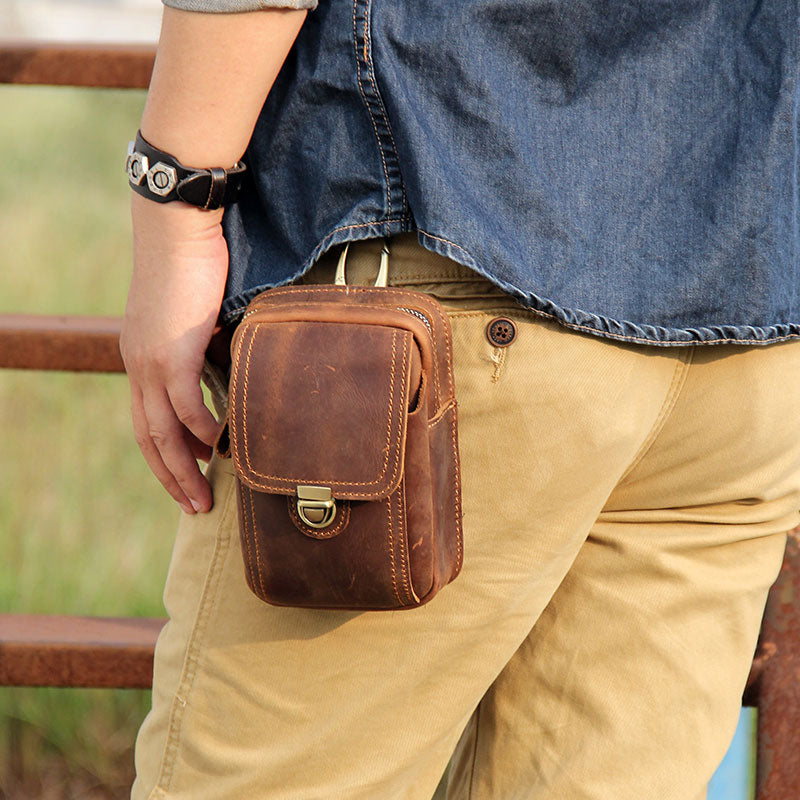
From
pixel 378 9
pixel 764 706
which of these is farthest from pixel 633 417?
pixel 764 706

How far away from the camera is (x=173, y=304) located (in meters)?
0.81

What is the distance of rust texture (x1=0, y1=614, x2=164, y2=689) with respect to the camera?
1.47m

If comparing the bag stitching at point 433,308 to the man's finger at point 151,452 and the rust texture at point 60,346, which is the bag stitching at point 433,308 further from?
the rust texture at point 60,346

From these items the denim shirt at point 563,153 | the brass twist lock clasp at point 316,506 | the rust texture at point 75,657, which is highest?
the denim shirt at point 563,153

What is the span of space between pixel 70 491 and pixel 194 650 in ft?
5.12

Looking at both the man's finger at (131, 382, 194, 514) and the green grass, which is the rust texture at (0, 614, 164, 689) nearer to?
the green grass

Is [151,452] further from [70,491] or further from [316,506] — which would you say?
[70,491]

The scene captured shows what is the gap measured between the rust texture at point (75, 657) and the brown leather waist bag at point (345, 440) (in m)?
0.78

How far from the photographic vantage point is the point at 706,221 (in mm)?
830

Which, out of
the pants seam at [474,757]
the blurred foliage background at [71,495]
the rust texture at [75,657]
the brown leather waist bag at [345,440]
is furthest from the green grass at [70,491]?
the brown leather waist bag at [345,440]

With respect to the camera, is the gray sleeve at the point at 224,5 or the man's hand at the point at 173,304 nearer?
the gray sleeve at the point at 224,5

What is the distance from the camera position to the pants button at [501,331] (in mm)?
784

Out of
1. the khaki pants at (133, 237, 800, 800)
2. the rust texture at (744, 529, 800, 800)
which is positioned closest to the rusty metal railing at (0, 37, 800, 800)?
the rust texture at (744, 529, 800, 800)

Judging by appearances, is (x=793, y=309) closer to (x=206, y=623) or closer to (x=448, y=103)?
(x=448, y=103)
